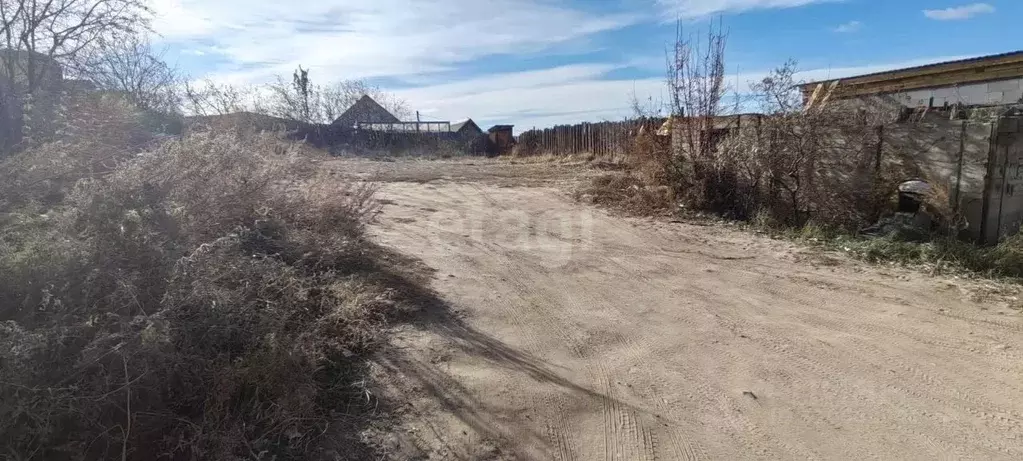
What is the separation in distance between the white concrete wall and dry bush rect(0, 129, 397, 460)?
1190cm

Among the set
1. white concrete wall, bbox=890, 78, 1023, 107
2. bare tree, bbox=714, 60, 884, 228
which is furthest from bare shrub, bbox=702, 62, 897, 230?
white concrete wall, bbox=890, 78, 1023, 107

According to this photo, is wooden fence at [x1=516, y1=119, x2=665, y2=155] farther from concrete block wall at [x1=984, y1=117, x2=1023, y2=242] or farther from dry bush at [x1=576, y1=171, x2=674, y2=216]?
concrete block wall at [x1=984, y1=117, x2=1023, y2=242]

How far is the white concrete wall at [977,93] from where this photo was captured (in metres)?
11.2

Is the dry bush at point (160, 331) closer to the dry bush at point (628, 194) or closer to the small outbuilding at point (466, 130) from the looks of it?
the dry bush at point (628, 194)

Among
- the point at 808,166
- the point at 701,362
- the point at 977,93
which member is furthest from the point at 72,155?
the point at 977,93

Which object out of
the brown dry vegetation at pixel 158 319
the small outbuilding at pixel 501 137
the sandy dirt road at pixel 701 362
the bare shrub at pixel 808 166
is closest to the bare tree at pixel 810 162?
the bare shrub at pixel 808 166

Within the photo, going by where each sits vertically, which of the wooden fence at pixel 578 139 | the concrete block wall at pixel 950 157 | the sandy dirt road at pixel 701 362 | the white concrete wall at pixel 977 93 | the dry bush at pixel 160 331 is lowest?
the sandy dirt road at pixel 701 362

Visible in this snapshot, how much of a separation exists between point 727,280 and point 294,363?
4.16 meters

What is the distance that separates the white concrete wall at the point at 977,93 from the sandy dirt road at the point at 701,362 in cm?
805

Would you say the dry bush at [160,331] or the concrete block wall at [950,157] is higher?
the concrete block wall at [950,157]

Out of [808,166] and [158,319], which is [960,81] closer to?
[808,166]

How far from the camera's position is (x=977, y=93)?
39.3ft

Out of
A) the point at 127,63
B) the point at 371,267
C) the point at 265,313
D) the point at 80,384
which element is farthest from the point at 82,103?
the point at 127,63

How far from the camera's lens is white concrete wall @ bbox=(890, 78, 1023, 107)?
1125 centimetres
